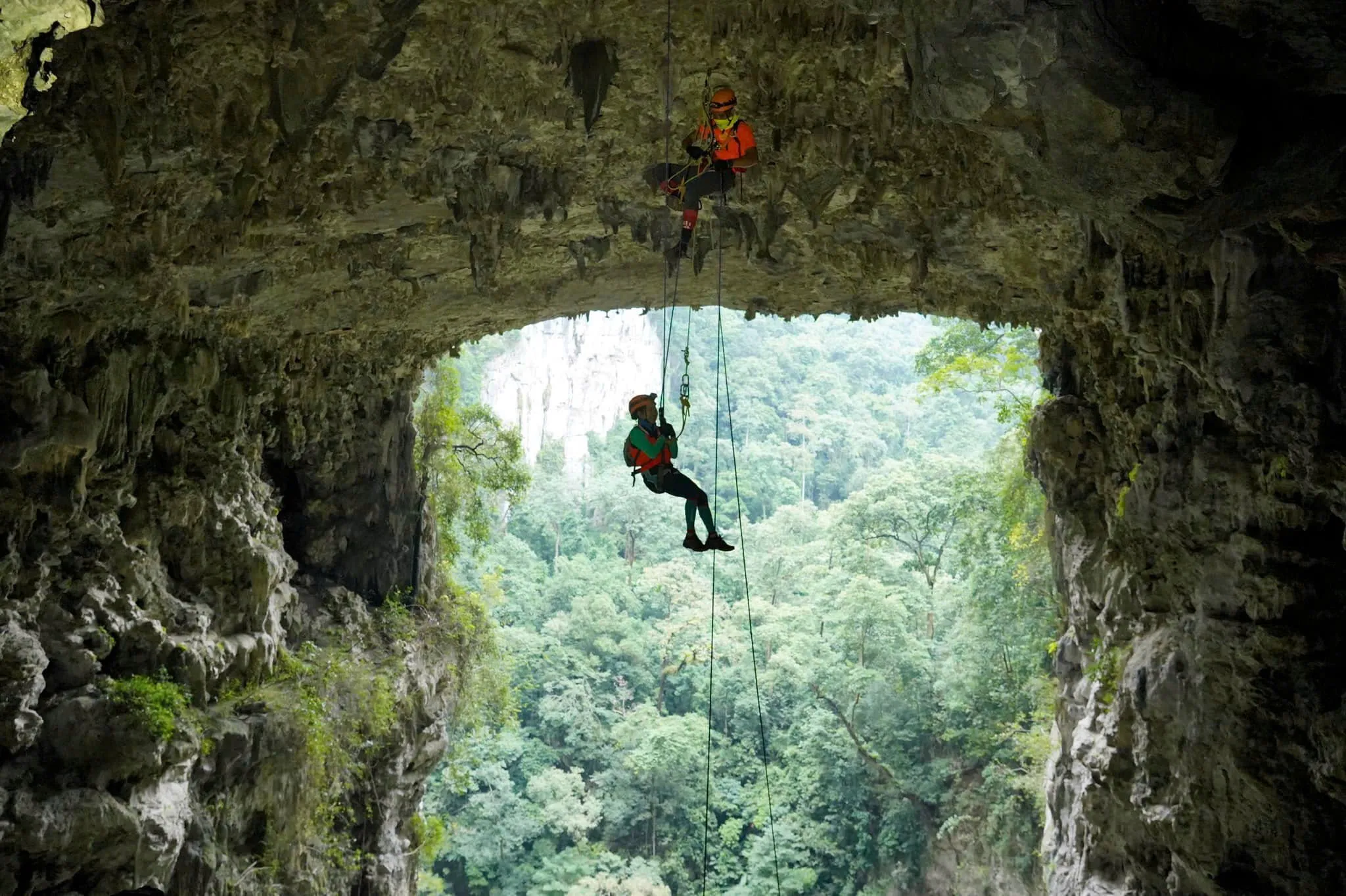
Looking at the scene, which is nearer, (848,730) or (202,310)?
(202,310)

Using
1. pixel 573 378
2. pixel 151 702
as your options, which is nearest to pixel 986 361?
pixel 151 702

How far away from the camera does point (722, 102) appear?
470 centimetres

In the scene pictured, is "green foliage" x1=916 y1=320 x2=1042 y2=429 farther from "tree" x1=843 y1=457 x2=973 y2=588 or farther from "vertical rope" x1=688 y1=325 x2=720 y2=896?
"tree" x1=843 y1=457 x2=973 y2=588

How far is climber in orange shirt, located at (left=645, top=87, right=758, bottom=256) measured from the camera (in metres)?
4.80

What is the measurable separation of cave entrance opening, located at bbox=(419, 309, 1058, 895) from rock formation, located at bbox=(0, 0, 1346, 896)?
347 cm

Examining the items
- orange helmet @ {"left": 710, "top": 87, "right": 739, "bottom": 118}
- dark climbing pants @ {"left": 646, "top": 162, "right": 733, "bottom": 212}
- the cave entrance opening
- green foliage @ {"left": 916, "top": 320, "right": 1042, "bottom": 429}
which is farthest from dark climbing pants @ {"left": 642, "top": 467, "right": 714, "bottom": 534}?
green foliage @ {"left": 916, "top": 320, "right": 1042, "bottom": 429}

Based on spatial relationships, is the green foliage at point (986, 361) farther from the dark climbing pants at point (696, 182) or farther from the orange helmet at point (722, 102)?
the orange helmet at point (722, 102)

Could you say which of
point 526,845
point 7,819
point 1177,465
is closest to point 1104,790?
point 1177,465

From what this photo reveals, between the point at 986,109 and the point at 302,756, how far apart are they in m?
6.97

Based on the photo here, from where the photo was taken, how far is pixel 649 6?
465 cm

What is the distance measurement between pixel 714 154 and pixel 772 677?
19.6 m

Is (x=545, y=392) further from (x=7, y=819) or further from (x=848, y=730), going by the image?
Answer: (x=7, y=819)

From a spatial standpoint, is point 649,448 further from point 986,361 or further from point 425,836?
point 986,361

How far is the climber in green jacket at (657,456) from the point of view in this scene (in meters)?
5.93
